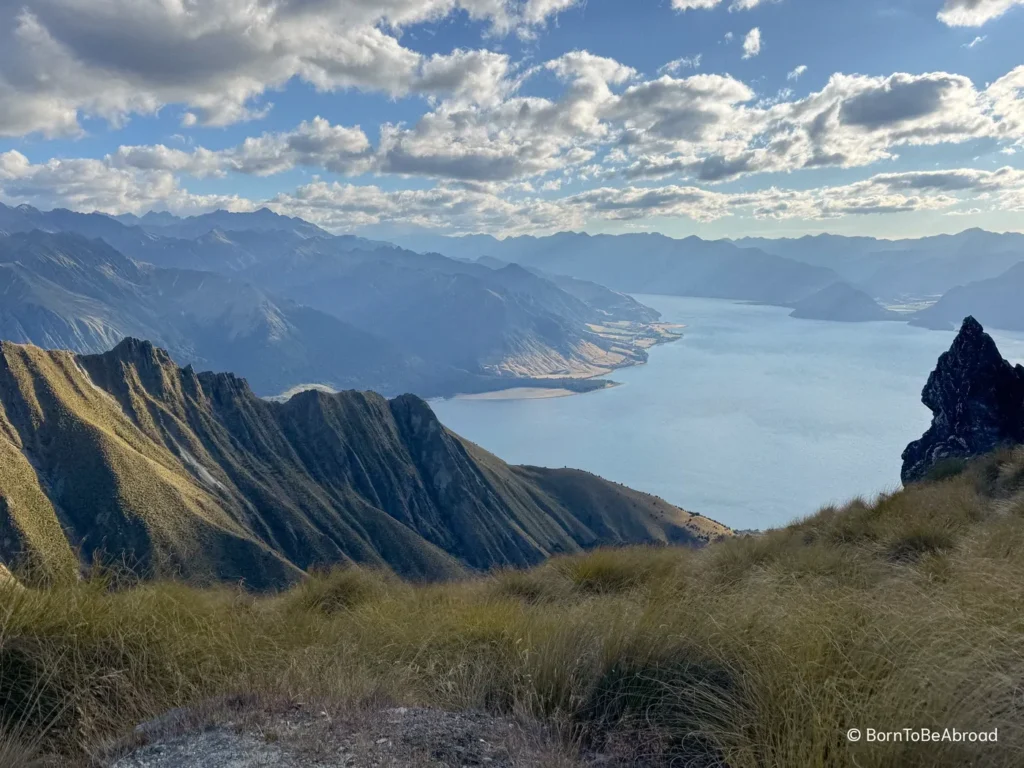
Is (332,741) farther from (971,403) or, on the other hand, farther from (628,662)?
(971,403)

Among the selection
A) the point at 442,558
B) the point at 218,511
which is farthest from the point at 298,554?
the point at 442,558

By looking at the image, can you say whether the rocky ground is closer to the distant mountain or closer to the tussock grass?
the tussock grass

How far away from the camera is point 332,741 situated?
3.48 metres

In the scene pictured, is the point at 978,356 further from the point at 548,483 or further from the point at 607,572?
the point at 548,483

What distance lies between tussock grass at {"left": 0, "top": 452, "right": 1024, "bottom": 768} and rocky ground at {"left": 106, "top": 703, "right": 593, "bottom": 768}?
24 cm

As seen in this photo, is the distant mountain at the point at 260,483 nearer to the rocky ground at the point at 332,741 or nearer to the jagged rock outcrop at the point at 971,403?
the jagged rock outcrop at the point at 971,403

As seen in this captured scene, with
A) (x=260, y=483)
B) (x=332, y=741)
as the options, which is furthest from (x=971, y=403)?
(x=260, y=483)

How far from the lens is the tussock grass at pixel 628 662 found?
298 cm

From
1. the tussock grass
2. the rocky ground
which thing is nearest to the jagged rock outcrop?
the tussock grass

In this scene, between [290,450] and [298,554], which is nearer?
[298,554]

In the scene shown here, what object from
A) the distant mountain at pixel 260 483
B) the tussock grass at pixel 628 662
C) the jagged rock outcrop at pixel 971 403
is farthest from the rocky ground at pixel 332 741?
the distant mountain at pixel 260 483

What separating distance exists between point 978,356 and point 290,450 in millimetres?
125705

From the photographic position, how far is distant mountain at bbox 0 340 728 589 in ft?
269

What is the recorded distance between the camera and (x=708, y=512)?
529 ft
